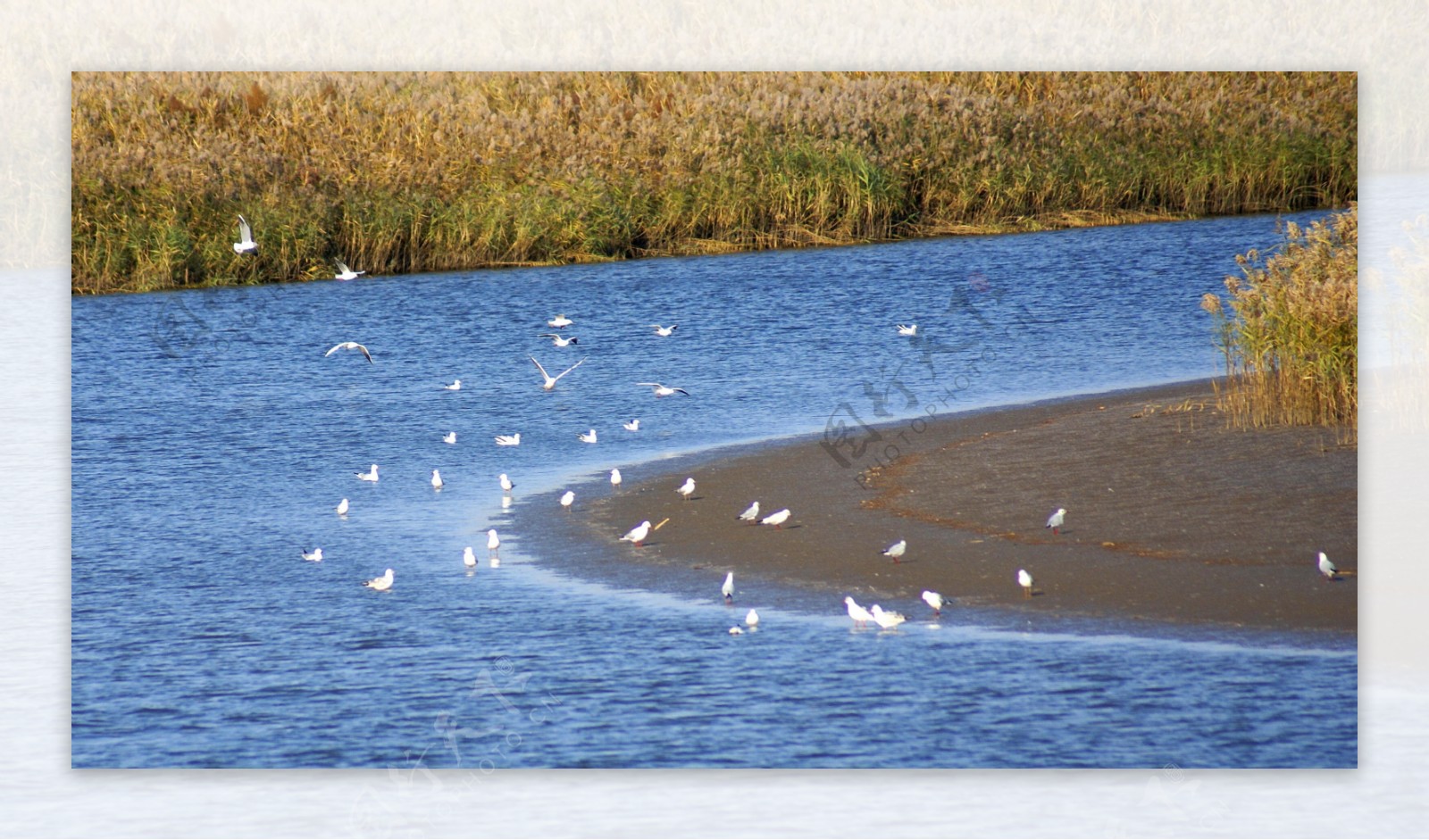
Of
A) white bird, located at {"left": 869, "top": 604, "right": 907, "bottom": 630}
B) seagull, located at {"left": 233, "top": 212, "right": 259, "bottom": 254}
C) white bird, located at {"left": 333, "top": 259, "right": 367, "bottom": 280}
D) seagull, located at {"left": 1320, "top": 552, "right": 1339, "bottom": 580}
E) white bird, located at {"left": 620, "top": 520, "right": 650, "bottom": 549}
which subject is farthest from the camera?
white bird, located at {"left": 333, "top": 259, "right": 367, "bottom": 280}

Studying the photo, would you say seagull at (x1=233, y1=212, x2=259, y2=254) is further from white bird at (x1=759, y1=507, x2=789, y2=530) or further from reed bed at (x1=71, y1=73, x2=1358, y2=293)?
white bird at (x1=759, y1=507, x2=789, y2=530)

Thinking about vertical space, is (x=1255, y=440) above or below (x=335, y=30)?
below

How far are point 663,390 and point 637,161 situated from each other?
4.83ft

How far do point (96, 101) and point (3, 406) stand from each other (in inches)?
73.0

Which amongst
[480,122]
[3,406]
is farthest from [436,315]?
[3,406]

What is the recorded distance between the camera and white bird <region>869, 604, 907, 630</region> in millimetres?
8469

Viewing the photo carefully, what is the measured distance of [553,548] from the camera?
31.2 ft

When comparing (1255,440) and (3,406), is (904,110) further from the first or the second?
(3,406)

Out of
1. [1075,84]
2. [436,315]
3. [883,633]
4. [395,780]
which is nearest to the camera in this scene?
[395,780]

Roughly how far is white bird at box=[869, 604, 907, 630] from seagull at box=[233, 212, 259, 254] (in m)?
4.37

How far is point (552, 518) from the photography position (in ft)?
32.7

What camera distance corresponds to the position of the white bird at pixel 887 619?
8.47m

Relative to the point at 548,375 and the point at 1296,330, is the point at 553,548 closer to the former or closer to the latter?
the point at 548,375

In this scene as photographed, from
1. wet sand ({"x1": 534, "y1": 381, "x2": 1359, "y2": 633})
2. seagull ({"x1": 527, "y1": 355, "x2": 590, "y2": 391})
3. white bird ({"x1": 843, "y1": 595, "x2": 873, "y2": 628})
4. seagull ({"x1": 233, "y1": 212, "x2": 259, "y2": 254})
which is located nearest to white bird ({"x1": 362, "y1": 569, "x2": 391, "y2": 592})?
wet sand ({"x1": 534, "y1": 381, "x2": 1359, "y2": 633})
